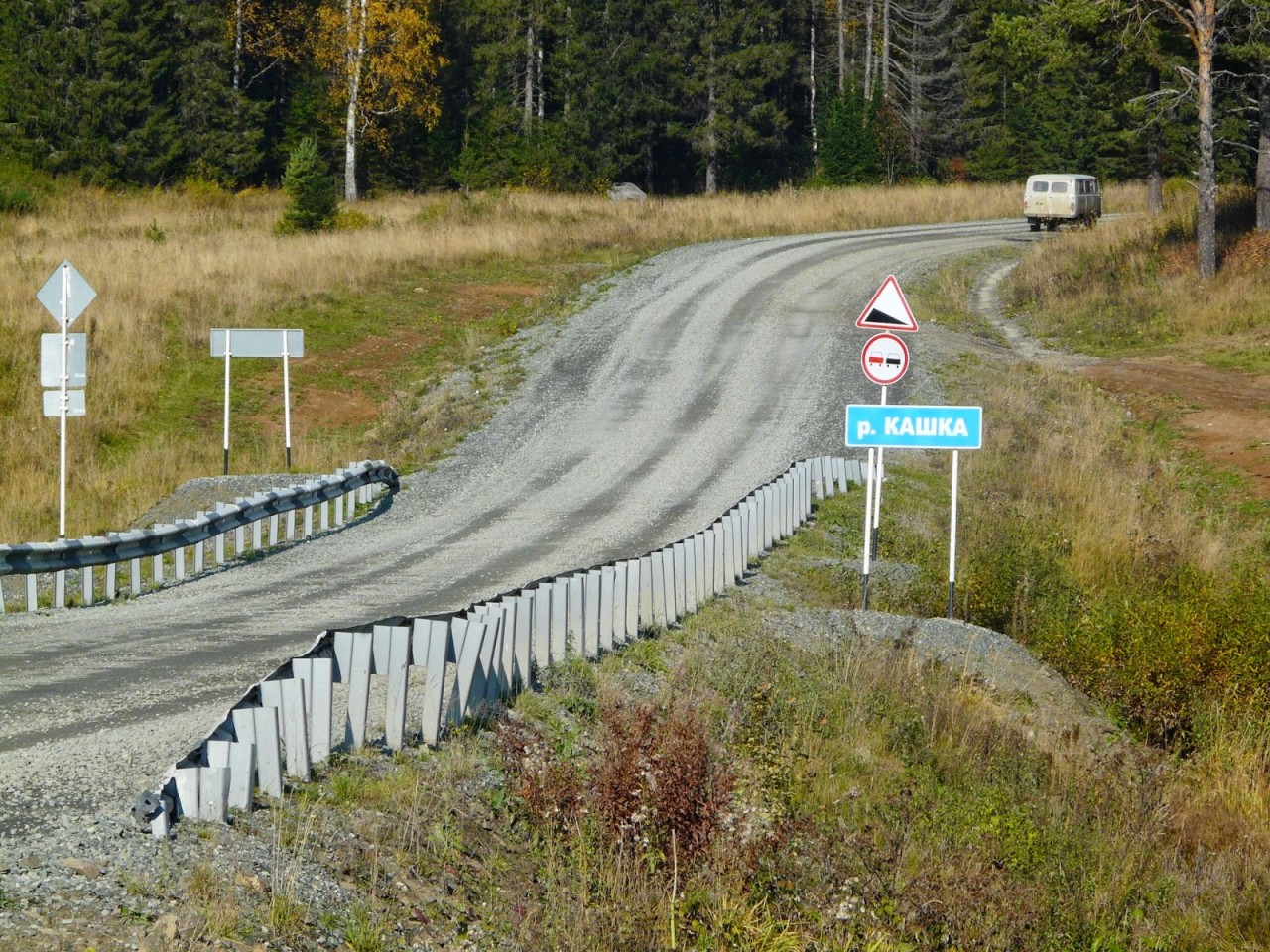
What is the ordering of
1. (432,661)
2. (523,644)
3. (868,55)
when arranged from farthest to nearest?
(868,55) → (523,644) → (432,661)

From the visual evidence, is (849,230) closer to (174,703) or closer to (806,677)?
(806,677)

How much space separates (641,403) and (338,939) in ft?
64.5

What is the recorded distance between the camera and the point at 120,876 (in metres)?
6.30

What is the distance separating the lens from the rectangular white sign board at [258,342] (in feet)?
67.7

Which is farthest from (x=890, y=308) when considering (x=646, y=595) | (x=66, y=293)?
(x=66, y=293)

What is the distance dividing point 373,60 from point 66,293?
130 ft

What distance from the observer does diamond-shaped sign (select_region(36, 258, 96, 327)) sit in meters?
15.8

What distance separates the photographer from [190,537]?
15.0 m

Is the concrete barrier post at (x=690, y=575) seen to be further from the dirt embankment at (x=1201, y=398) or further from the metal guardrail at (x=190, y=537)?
the dirt embankment at (x=1201, y=398)

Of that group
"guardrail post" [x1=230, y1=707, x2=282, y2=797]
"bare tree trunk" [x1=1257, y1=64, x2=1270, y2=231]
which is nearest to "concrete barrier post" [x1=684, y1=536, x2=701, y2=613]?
"guardrail post" [x1=230, y1=707, x2=282, y2=797]

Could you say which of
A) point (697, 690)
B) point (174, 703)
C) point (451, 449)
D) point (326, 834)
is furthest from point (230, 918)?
point (451, 449)

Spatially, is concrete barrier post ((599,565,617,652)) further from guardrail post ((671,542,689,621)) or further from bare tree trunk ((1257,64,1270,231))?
bare tree trunk ((1257,64,1270,231))

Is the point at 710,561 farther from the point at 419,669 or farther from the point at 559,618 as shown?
the point at 419,669

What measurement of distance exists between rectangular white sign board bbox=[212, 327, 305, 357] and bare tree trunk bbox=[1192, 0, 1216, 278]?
64.7 feet
